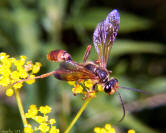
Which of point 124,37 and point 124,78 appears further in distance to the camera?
point 124,37

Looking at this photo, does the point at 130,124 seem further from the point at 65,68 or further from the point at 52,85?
the point at 65,68

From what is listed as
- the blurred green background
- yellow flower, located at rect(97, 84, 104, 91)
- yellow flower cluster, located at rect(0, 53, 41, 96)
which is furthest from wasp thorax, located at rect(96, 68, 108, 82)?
the blurred green background

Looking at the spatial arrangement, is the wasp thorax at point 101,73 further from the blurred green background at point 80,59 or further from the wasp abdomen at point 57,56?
the blurred green background at point 80,59

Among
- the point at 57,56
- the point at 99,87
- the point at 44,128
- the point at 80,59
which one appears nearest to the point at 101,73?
the point at 99,87

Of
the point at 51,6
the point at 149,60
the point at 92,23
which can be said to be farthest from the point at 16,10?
the point at 149,60

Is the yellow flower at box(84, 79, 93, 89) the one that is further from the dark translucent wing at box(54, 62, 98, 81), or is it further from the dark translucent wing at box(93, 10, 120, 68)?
the dark translucent wing at box(93, 10, 120, 68)
